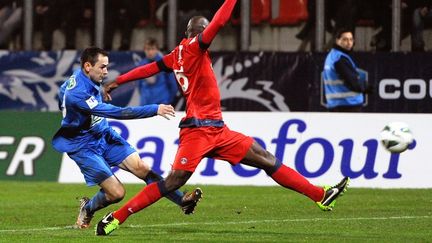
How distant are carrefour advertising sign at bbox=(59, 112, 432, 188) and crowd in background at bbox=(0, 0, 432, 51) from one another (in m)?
4.06

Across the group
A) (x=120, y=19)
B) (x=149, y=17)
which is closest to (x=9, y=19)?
(x=120, y=19)

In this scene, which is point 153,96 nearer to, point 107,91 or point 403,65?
point 403,65

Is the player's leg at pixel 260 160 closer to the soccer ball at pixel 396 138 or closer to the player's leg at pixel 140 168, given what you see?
the player's leg at pixel 140 168

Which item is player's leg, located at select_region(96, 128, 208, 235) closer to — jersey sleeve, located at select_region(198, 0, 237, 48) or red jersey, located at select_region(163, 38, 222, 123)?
red jersey, located at select_region(163, 38, 222, 123)

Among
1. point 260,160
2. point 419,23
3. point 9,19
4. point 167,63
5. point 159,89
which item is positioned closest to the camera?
point 260,160

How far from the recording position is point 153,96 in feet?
75.3

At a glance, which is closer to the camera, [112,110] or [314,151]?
[112,110]

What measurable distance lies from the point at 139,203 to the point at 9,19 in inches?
468

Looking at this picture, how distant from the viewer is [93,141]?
13430mm

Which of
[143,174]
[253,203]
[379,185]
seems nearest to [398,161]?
[379,185]

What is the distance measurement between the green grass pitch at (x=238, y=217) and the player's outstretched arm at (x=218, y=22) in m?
1.88

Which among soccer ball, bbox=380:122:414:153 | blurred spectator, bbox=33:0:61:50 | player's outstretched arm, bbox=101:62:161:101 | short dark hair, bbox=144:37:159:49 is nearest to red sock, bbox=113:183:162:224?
player's outstretched arm, bbox=101:62:161:101

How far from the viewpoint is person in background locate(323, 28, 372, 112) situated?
18.8 meters

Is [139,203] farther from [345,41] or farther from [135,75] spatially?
[345,41]
